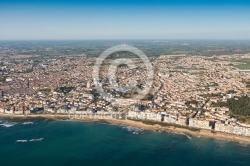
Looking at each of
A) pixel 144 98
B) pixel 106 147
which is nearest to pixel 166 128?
pixel 106 147

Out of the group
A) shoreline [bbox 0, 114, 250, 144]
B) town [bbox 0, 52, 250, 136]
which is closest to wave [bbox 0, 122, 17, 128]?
shoreline [bbox 0, 114, 250, 144]

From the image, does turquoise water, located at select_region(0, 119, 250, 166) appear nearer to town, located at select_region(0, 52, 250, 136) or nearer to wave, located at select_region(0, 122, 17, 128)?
wave, located at select_region(0, 122, 17, 128)

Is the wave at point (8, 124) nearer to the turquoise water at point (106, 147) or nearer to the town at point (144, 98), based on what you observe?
the turquoise water at point (106, 147)

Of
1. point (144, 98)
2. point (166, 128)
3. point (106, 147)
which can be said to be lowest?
point (106, 147)

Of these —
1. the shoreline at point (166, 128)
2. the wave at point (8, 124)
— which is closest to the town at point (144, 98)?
the shoreline at point (166, 128)

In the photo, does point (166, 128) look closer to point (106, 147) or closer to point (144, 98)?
point (106, 147)

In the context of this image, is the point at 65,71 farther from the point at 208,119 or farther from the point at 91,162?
the point at 91,162

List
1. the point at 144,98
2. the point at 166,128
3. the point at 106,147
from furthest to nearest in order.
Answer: the point at 144,98, the point at 166,128, the point at 106,147

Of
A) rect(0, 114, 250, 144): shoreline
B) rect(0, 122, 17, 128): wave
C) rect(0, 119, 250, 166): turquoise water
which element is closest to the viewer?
rect(0, 119, 250, 166): turquoise water

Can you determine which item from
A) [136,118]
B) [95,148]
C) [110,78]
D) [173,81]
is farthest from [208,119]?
[110,78]
